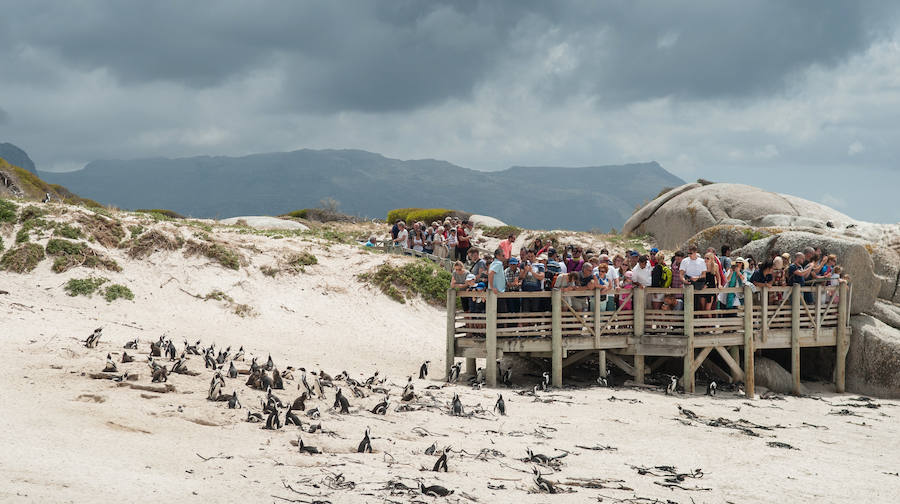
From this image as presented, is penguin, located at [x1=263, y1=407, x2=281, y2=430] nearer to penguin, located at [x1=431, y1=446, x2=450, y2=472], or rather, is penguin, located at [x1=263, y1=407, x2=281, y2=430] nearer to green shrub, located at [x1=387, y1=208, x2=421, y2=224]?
penguin, located at [x1=431, y1=446, x2=450, y2=472]

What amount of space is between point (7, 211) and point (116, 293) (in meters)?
5.67

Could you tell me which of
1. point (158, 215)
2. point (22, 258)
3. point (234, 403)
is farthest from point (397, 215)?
point (234, 403)

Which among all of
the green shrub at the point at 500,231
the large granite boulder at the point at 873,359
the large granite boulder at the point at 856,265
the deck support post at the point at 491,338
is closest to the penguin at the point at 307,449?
the deck support post at the point at 491,338

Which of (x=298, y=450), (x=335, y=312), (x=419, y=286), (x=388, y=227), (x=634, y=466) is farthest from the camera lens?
(x=388, y=227)

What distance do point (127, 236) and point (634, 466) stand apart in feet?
65.4

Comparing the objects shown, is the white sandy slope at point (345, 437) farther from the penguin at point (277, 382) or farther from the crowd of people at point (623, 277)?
the crowd of people at point (623, 277)

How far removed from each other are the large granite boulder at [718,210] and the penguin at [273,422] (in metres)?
26.5

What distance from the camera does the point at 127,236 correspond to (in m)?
24.4

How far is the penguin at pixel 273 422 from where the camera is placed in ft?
35.0

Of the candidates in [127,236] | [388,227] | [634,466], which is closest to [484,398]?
[634,466]

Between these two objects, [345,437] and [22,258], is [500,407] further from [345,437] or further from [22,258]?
[22,258]

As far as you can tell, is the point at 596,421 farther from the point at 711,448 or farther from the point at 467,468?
the point at 467,468

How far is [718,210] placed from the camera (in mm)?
34969

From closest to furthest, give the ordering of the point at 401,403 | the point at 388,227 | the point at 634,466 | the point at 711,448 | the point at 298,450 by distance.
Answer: the point at 298,450 → the point at 634,466 → the point at 711,448 → the point at 401,403 → the point at 388,227
